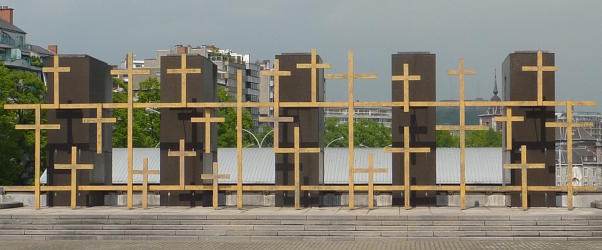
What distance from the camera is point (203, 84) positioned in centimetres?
3216

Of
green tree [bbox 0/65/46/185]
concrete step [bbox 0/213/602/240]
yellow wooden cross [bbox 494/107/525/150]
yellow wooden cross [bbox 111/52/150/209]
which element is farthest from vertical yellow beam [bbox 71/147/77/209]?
green tree [bbox 0/65/46/185]

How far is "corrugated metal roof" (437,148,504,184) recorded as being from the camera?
4859 cm

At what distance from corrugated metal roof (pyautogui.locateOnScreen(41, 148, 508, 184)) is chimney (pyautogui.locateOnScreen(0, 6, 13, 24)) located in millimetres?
62728

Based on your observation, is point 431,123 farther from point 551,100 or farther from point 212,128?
point 212,128

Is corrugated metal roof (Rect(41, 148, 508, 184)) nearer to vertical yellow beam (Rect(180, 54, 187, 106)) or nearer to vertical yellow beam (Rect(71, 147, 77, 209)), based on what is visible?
vertical yellow beam (Rect(71, 147, 77, 209))

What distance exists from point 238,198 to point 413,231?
6332 millimetres

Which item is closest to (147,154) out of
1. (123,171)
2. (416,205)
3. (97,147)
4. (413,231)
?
(123,171)

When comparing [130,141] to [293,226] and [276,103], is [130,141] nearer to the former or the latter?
[276,103]

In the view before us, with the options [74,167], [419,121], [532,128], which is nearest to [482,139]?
[532,128]

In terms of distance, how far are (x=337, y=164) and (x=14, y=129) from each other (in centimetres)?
2043

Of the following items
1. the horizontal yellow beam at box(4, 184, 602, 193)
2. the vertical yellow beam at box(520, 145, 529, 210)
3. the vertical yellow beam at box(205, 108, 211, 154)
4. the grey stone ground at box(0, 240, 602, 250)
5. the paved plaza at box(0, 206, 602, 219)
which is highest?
the vertical yellow beam at box(205, 108, 211, 154)

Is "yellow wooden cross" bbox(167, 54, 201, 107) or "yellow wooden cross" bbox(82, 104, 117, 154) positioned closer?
"yellow wooden cross" bbox(167, 54, 201, 107)

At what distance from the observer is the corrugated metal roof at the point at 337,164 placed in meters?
48.2

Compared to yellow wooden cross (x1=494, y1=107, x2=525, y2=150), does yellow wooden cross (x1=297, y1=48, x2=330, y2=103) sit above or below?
above
